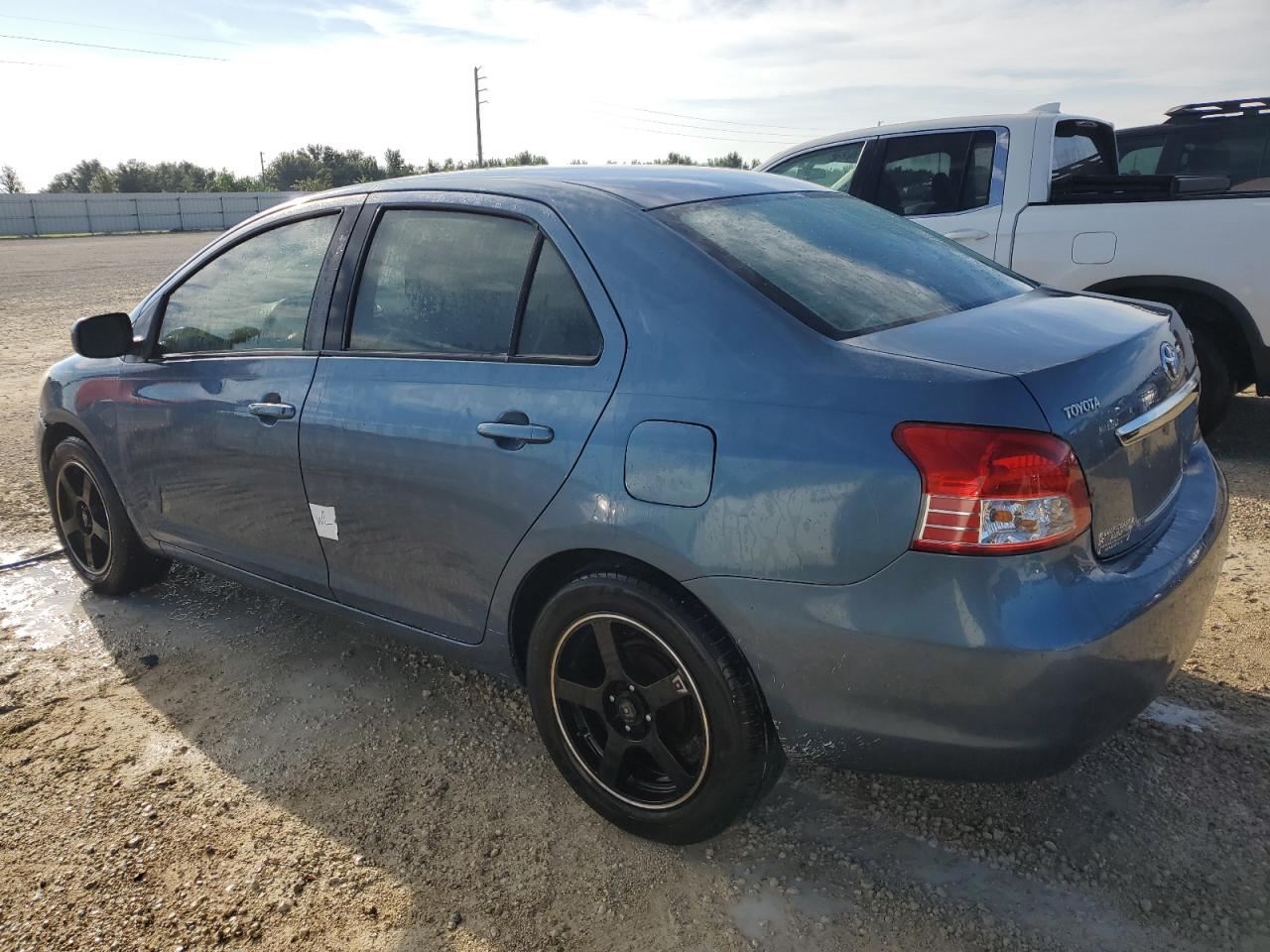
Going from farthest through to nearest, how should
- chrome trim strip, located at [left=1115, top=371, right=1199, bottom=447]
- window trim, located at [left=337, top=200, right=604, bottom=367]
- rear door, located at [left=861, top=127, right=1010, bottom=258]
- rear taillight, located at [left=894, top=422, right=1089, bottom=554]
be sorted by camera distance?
1. rear door, located at [left=861, top=127, right=1010, bottom=258]
2. window trim, located at [left=337, top=200, right=604, bottom=367]
3. chrome trim strip, located at [left=1115, top=371, right=1199, bottom=447]
4. rear taillight, located at [left=894, top=422, right=1089, bottom=554]

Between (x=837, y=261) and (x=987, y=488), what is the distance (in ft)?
2.98

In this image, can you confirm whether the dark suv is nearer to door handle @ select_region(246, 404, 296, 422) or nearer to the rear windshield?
the rear windshield

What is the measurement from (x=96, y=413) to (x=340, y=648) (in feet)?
4.47

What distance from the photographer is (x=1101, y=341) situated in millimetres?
2215

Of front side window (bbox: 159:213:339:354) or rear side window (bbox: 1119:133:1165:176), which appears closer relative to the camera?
front side window (bbox: 159:213:339:354)


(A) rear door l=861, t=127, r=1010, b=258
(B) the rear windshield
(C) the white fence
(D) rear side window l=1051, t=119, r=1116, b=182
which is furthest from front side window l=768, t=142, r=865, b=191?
(C) the white fence

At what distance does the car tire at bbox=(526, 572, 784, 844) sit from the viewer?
2.21m

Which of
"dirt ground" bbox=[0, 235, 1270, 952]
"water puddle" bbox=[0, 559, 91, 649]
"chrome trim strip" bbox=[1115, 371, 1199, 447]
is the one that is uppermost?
"chrome trim strip" bbox=[1115, 371, 1199, 447]

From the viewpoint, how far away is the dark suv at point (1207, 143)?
7973 millimetres

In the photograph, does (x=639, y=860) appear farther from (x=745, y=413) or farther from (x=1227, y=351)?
(x=1227, y=351)

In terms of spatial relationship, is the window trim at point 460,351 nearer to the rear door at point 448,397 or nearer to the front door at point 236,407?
the rear door at point 448,397

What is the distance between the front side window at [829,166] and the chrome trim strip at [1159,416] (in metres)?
4.10

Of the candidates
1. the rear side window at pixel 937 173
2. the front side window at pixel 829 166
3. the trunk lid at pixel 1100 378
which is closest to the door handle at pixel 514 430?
the trunk lid at pixel 1100 378

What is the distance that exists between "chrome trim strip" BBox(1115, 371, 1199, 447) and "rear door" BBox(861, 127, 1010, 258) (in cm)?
359
